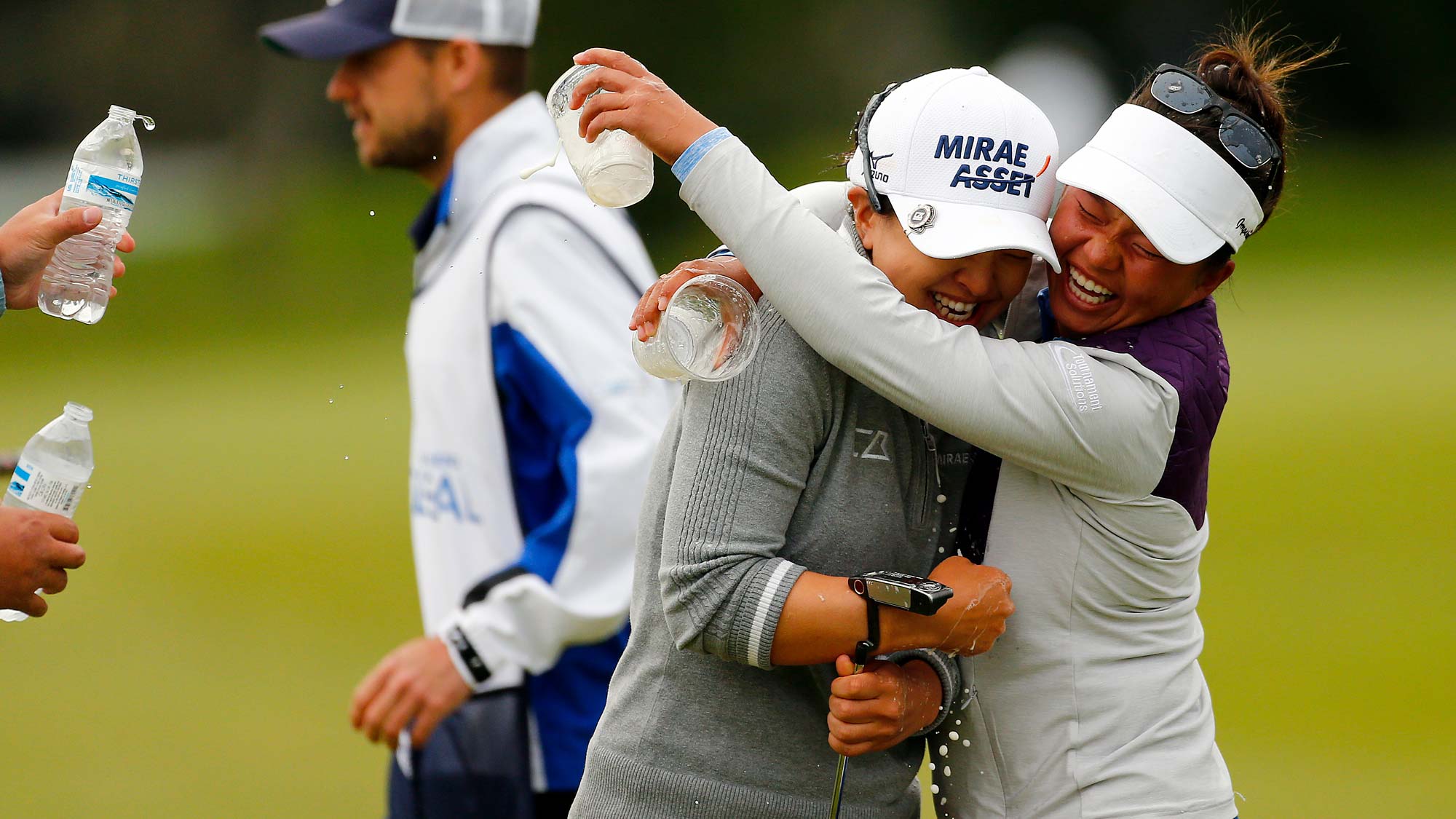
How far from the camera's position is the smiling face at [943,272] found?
2.38m

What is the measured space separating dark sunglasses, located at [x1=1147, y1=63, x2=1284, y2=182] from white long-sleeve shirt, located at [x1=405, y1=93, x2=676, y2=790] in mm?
1699

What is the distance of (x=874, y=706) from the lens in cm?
233

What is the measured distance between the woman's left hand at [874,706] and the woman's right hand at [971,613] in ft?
0.26

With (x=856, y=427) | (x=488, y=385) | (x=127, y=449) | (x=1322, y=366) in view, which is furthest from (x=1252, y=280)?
(x=856, y=427)

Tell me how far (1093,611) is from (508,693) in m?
1.85

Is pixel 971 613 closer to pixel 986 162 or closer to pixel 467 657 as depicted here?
pixel 986 162

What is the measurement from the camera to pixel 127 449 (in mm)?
14336

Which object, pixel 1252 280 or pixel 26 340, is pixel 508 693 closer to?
pixel 1252 280

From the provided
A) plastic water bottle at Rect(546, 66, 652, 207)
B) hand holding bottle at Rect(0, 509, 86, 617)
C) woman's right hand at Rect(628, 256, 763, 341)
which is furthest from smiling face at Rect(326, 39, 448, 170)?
woman's right hand at Rect(628, 256, 763, 341)

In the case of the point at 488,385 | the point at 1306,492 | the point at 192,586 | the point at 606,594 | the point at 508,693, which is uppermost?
the point at 488,385

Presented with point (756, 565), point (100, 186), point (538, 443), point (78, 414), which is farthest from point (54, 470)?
point (756, 565)

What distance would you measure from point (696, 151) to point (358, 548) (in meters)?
8.99

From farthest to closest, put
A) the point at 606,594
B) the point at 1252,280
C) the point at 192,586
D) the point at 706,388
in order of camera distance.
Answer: the point at 1252,280
the point at 192,586
the point at 606,594
the point at 706,388

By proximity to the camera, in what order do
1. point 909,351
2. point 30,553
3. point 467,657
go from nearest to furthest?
1. point 909,351
2. point 30,553
3. point 467,657
